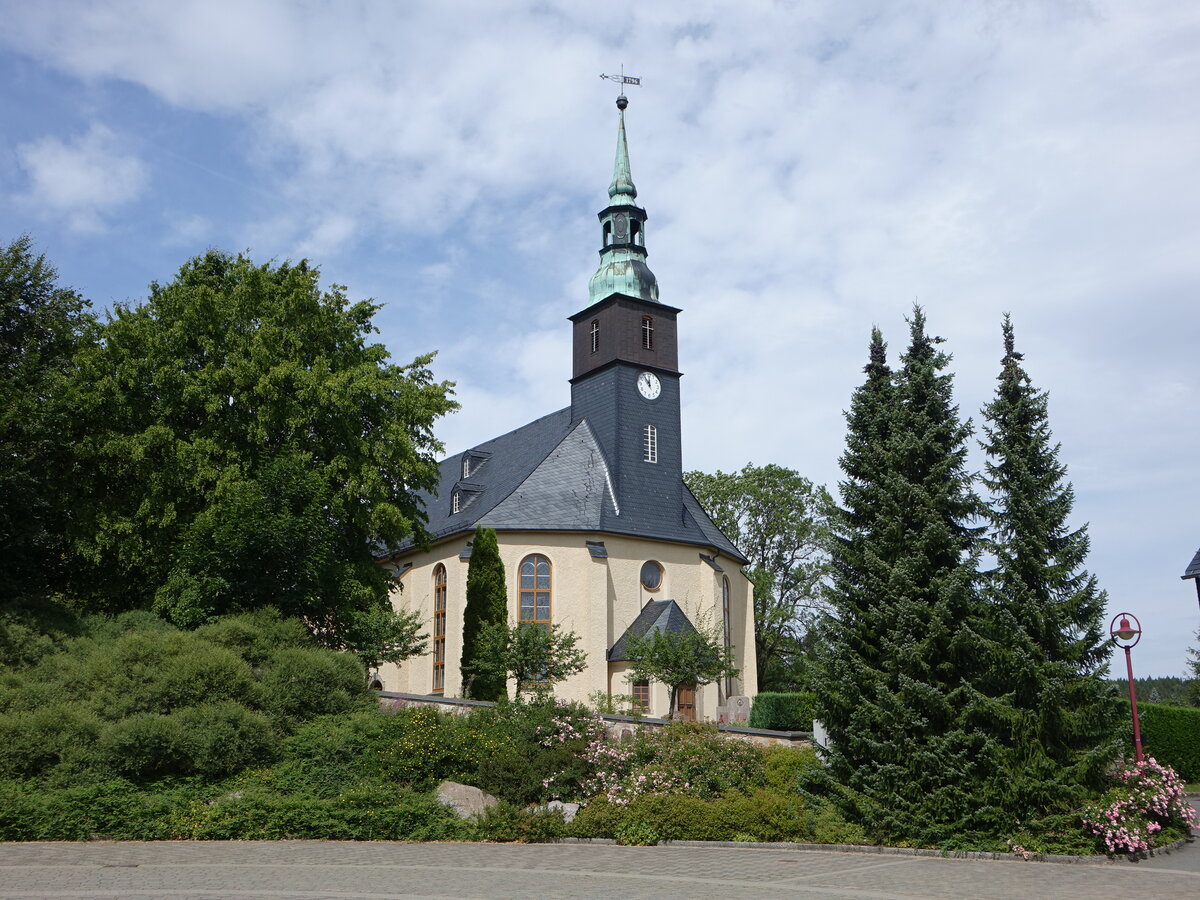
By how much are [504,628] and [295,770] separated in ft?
46.2

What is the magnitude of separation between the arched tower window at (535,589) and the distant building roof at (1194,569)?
2145 centimetres

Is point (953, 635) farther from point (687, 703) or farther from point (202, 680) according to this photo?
point (687, 703)

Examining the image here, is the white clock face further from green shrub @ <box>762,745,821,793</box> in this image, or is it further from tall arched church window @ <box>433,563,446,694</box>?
green shrub @ <box>762,745,821,793</box>

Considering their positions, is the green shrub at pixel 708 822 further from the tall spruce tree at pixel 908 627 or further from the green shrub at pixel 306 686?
the green shrub at pixel 306 686

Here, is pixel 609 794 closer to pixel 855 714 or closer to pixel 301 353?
pixel 855 714

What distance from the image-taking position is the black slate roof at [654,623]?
111 feet

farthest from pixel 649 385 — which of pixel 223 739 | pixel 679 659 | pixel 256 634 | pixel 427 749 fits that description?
pixel 223 739

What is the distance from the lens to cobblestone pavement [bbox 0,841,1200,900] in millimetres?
10500

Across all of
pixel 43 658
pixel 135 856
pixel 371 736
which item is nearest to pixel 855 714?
pixel 371 736

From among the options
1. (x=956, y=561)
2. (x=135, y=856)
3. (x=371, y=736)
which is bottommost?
(x=135, y=856)

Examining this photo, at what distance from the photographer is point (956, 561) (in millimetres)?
16125

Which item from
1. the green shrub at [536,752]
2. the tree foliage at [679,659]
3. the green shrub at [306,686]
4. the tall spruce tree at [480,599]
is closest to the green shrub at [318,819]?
the green shrub at [536,752]

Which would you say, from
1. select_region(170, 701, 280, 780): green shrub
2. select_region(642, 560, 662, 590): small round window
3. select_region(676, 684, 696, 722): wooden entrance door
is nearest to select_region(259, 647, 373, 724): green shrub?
select_region(170, 701, 280, 780): green shrub

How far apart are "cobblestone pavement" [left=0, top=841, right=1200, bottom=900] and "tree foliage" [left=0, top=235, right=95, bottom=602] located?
10.7 meters
